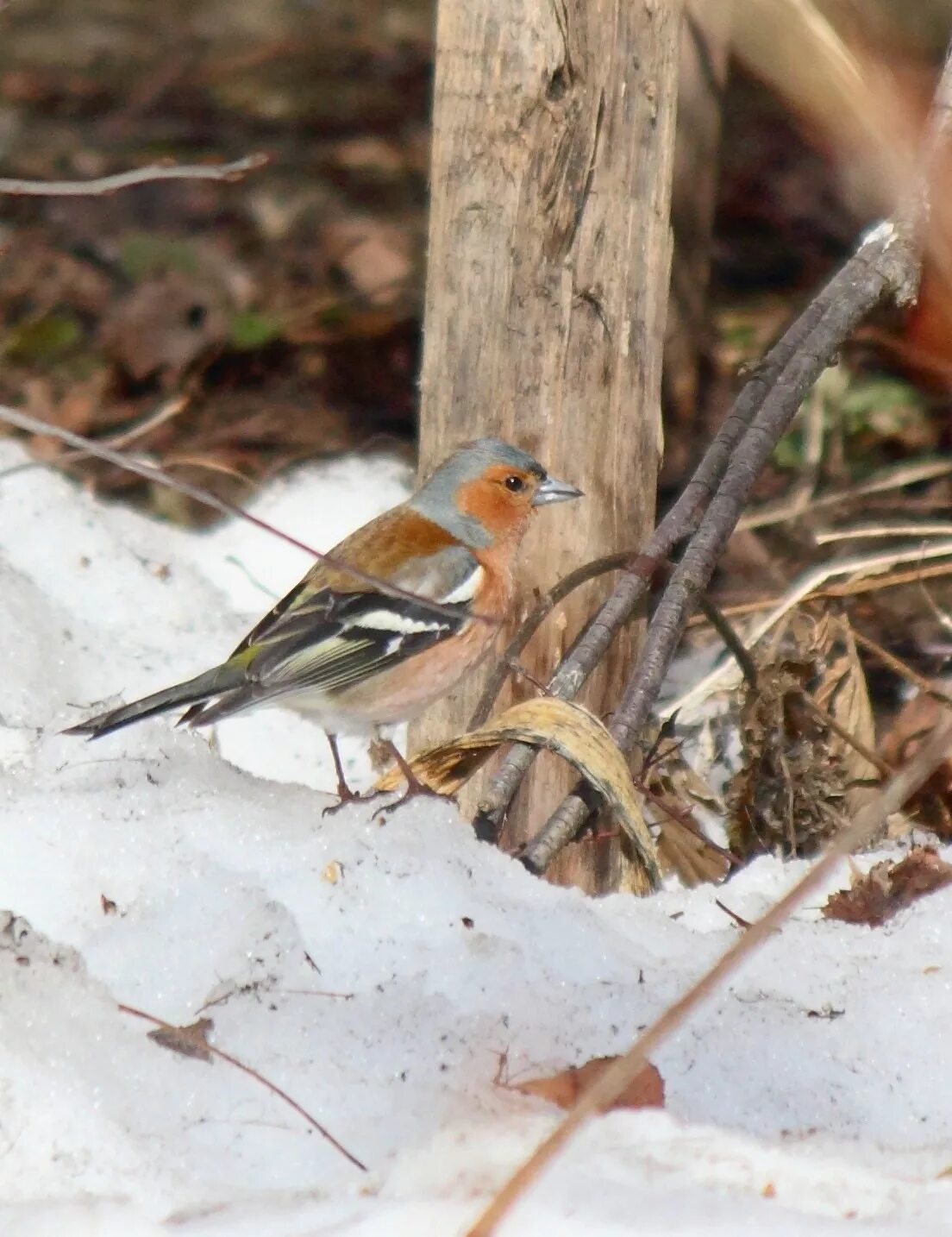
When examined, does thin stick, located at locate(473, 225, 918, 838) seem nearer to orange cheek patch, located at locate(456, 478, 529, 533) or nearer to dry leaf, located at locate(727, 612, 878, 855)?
orange cheek patch, located at locate(456, 478, 529, 533)

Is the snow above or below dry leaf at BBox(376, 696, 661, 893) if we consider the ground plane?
below

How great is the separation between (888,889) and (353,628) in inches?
52.9

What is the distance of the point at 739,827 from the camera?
3.95 meters

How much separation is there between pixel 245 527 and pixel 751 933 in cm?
426

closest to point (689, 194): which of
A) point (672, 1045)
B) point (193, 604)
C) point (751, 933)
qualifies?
point (193, 604)

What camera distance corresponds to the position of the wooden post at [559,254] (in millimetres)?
3441

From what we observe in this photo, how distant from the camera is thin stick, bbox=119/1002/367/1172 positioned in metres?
2.21

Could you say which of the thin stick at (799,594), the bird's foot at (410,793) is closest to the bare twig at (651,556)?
the bird's foot at (410,793)

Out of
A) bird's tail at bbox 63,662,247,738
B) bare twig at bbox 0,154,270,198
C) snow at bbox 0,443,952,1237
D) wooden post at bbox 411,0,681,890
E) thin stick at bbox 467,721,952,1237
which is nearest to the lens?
thin stick at bbox 467,721,952,1237

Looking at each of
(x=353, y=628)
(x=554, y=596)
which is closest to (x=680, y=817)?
(x=554, y=596)

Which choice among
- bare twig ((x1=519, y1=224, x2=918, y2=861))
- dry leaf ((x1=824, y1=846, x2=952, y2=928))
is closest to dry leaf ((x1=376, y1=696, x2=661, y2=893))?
bare twig ((x1=519, y1=224, x2=918, y2=861))

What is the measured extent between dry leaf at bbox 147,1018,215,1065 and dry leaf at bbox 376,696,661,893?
79 cm

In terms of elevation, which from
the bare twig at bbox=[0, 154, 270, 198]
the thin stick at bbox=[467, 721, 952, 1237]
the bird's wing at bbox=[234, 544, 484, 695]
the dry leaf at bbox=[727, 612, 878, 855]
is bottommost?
the dry leaf at bbox=[727, 612, 878, 855]

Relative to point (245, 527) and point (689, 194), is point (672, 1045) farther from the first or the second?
point (689, 194)
